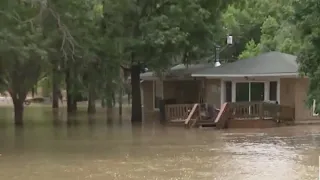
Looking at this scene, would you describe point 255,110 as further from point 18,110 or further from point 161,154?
point 18,110

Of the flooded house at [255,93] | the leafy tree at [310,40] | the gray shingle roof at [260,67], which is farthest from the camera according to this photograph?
the gray shingle roof at [260,67]

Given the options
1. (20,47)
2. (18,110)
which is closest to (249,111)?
(20,47)

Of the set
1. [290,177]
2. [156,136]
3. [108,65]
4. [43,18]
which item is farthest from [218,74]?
[290,177]

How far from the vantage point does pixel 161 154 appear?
17703 mm

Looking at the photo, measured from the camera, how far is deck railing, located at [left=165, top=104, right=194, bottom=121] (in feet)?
98.0

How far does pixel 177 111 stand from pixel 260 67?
16.2 ft

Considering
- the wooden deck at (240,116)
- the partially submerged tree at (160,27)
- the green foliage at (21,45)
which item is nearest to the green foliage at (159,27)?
the partially submerged tree at (160,27)

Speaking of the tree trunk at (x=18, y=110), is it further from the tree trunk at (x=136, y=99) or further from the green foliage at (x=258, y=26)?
the green foliage at (x=258, y=26)

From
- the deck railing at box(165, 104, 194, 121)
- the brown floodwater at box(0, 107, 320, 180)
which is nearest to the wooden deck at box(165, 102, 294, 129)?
the deck railing at box(165, 104, 194, 121)

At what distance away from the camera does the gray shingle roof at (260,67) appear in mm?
30125

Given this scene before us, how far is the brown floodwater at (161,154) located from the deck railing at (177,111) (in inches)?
99.3

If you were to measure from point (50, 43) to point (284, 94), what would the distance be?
1221 cm

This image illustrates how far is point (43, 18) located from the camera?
76.6 ft

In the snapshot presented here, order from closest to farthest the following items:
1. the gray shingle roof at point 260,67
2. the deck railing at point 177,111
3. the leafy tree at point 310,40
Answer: the leafy tree at point 310,40, the deck railing at point 177,111, the gray shingle roof at point 260,67
